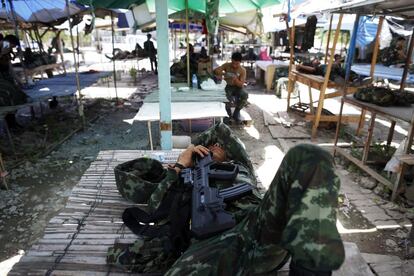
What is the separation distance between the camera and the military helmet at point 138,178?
2.52 m

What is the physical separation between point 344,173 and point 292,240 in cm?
383

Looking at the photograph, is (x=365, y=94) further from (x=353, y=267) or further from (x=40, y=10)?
(x=40, y=10)

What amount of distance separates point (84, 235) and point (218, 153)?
1277 millimetres

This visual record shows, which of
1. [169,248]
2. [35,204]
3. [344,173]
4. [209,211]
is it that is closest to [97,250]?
[169,248]

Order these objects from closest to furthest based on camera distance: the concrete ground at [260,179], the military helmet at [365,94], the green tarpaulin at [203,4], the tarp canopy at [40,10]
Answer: the concrete ground at [260,179], the military helmet at [365,94], the green tarpaulin at [203,4], the tarp canopy at [40,10]

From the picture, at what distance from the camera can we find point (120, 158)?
3.59 meters

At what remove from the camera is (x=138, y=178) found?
8.27ft

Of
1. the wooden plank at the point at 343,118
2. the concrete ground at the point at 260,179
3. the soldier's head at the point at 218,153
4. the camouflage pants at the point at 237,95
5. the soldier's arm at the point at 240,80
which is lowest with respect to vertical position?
the concrete ground at the point at 260,179

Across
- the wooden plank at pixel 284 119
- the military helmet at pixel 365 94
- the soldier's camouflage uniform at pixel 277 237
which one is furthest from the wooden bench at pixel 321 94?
the soldier's camouflage uniform at pixel 277 237

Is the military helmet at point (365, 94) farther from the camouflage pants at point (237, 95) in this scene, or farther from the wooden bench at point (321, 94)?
the camouflage pants at point (237, 95)

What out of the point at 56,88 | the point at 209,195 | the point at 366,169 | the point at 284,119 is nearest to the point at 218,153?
the point at 209,195

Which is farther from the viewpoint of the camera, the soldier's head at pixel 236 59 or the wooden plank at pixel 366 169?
the soldier's head at pixel 236 59

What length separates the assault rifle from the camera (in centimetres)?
176

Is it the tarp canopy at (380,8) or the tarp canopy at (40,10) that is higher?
the tarp canopy at (40,10)
